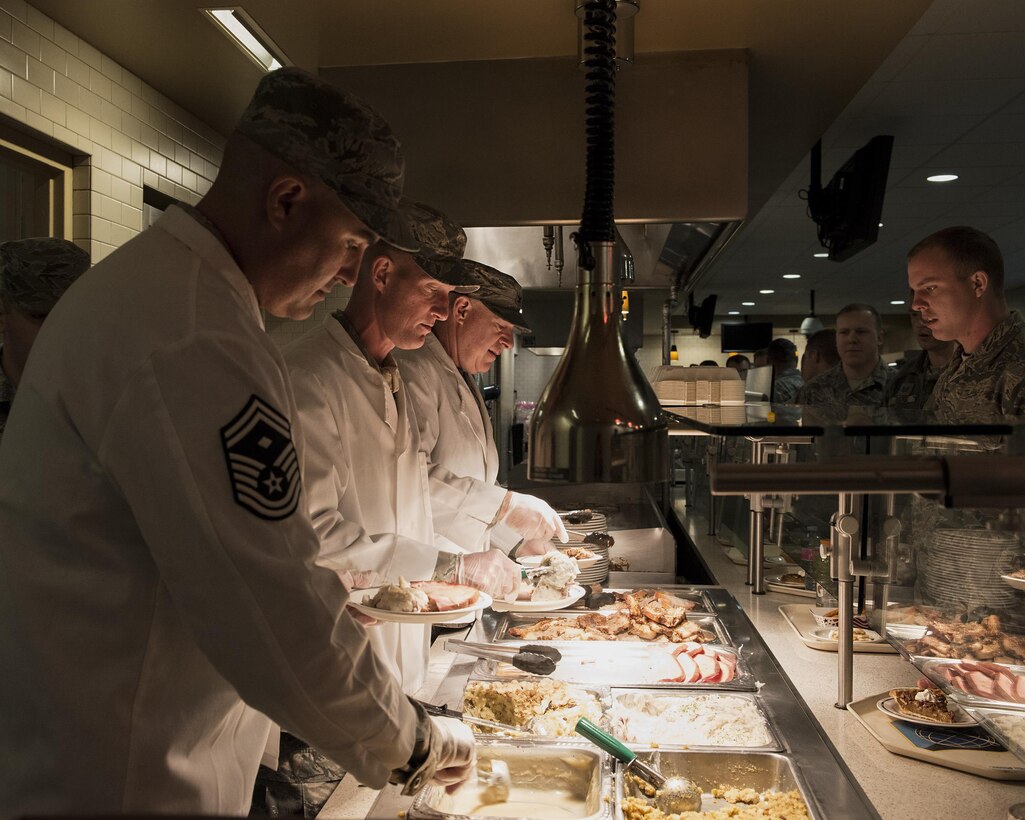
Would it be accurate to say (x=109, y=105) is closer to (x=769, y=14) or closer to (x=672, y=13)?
(x=672, y=13)

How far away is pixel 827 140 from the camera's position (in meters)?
5.50

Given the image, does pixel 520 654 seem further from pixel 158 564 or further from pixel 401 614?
pixel 158 564

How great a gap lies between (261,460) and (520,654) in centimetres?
134

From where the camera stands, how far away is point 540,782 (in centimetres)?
179

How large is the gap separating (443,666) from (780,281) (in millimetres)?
11539

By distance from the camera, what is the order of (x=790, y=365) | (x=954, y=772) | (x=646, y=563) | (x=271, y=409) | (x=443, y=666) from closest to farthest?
(x=271, y=409)
(x=954, y=772)
(x=443, y=666)
(x=646, y=563)
(x=790, y=365)

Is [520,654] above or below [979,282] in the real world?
below

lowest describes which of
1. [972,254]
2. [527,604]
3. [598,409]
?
[527,604]

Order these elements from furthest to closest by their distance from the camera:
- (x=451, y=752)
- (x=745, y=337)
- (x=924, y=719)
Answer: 1. (x=745, y=337)
2. (x=924, y=719)
3. (x=451, y=752)

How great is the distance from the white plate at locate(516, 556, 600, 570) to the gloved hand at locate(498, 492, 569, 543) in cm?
13

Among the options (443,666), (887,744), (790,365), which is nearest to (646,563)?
(443,666)

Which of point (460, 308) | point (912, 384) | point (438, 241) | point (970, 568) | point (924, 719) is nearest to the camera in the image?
point (970, 568)

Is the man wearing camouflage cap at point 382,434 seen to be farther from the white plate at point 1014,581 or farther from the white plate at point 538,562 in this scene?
the white plate at point 1014,581

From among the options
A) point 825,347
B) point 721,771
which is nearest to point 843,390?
point 825,347
